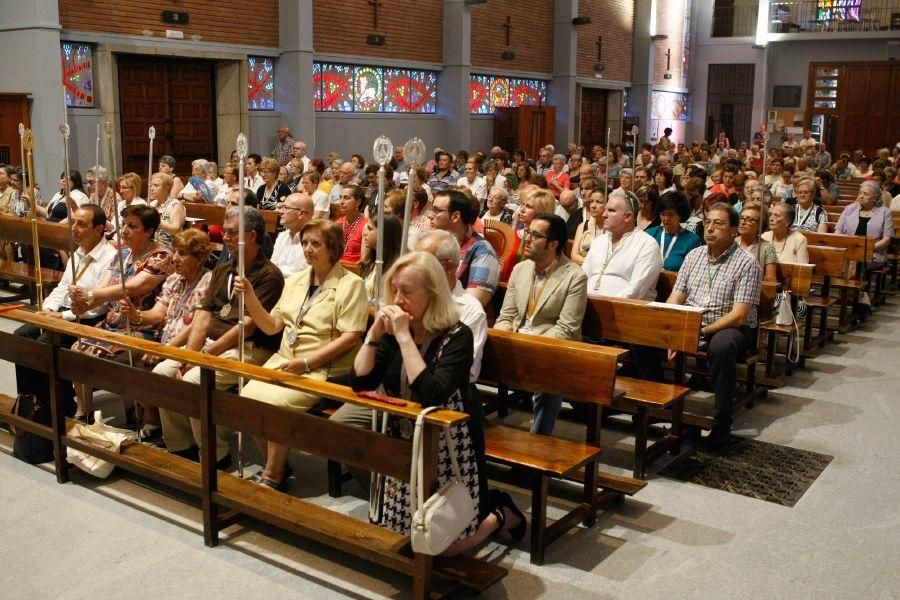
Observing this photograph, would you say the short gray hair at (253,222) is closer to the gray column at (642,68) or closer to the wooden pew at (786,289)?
the wooden pew at (786,289)

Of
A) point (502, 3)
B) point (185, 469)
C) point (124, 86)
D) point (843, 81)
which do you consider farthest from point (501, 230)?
point (843, 81)

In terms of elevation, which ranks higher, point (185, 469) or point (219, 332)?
point (219, 332)

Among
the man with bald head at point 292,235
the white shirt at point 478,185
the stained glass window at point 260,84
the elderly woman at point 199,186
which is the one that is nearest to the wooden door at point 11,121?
the elderly woman at point 199,186

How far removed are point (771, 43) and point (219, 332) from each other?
2754cm

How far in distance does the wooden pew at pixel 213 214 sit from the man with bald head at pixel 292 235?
2.20 metres

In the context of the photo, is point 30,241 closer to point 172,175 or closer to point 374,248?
point 172,175

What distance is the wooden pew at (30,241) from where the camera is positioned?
786cm

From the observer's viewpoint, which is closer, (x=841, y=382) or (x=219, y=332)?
(x=219, y=332)

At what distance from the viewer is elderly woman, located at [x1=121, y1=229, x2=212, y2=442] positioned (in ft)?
16.5

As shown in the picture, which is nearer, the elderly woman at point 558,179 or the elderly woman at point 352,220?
the elderly woman at point 352,220

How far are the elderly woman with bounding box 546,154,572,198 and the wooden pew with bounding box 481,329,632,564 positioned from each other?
7625mm

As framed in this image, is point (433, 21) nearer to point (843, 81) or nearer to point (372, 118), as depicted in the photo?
point (372, 118)

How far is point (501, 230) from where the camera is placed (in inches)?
284

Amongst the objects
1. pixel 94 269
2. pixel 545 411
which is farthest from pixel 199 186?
pixel 545 411
